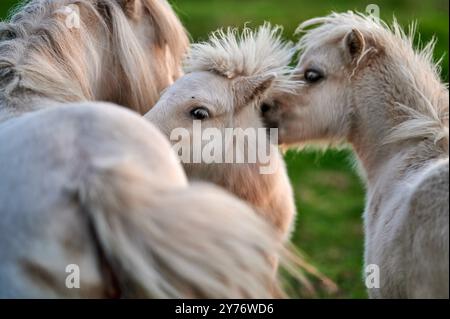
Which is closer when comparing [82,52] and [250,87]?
[250,87]

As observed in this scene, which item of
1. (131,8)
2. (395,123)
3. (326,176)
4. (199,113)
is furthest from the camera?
(326,176)

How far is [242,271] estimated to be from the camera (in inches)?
118

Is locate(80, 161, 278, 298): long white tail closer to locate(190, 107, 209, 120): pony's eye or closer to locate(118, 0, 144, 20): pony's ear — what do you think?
locate(190, 107, 209, 120): pony's eye

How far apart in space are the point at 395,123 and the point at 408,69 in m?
0.33

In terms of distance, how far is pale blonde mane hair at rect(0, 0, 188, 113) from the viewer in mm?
4352

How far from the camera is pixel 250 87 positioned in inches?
171

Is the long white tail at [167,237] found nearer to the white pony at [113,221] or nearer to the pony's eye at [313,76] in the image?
the white pony at [113,221]

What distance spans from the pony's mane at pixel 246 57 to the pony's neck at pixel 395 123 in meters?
0.47

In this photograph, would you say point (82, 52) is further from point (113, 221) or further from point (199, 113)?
point (113, 221)

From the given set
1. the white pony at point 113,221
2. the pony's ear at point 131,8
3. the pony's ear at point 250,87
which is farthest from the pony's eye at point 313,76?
the white pony at point 113,221

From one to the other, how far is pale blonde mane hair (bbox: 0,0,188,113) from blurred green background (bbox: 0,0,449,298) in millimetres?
827

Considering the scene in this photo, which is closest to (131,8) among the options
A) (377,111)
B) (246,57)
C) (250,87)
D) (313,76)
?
(246,57)
